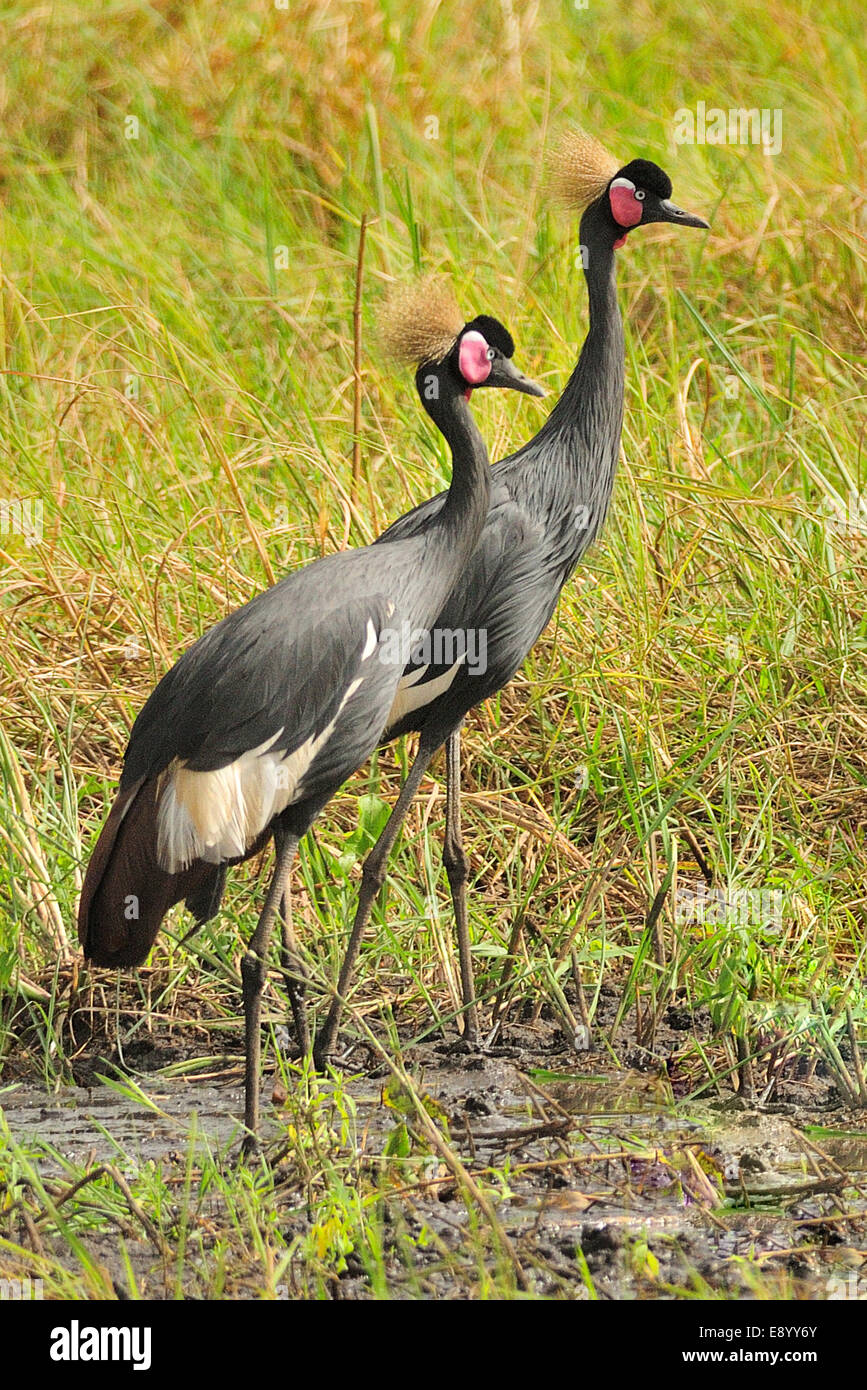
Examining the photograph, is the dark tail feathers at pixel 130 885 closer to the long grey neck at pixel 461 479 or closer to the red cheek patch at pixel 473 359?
the long grey neck at pixel 461 479

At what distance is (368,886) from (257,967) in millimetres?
341

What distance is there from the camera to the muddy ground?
2768 millimetres

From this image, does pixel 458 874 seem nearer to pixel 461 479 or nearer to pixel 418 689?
pixel 418 689

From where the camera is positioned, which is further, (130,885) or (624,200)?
(624,200)

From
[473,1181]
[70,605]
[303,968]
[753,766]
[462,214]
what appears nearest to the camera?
[473,1181]

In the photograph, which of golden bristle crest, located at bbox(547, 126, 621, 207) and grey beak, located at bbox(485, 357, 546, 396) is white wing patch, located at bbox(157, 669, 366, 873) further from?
golden bristle crest, located at bbox(547, 126, 621, 207)

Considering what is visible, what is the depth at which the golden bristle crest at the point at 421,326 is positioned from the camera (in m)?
3.32

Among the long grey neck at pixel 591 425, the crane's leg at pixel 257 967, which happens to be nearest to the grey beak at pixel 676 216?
the long grey neck at pixel 591 425

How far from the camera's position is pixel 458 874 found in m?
3.78

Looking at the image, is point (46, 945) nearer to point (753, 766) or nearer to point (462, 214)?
point (753, 766)

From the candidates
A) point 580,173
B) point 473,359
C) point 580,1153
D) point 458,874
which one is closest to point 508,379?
point 473,359

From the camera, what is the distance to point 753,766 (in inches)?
164
